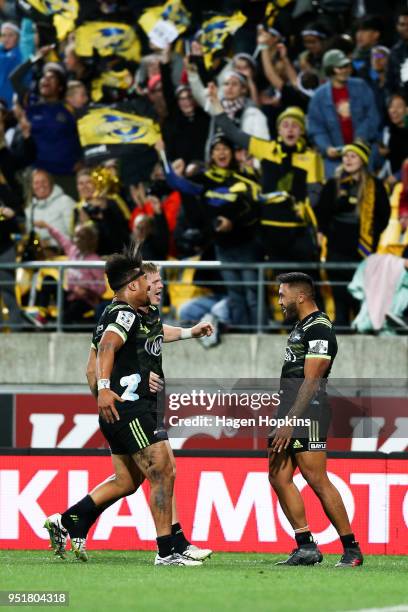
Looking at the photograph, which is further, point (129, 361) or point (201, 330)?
point (201, 330)

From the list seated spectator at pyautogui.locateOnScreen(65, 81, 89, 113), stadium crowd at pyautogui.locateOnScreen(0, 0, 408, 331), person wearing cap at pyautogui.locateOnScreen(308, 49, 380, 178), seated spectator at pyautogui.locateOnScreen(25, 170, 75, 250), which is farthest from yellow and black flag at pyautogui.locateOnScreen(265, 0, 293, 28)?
seated spectator at pyautogui.locateOnScreen(25, 170, 75, 250)

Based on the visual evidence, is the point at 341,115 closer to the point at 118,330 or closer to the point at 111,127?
the point at 111,127

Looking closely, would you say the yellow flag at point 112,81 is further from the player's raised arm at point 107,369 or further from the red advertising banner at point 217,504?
the player's raised arm at point 107,369

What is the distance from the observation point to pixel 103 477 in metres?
11.7

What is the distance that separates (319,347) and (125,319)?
1.34 metres

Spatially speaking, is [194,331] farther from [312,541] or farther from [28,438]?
[28,438]

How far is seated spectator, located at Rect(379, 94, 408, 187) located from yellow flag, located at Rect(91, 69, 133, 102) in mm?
3276

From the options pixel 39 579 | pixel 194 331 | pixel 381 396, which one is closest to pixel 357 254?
pixel 381 396

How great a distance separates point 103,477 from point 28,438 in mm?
3079

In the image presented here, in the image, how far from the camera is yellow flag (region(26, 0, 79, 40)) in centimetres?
1661

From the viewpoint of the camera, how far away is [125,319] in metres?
9.20

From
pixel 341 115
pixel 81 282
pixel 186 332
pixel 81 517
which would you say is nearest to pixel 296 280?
pixel 186 332

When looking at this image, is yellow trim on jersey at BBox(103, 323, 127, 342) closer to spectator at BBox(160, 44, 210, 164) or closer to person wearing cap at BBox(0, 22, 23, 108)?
spectator at BBox(160, 44, 210, 164)

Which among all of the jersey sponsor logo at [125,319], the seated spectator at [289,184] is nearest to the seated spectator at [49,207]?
the seated spectator at [289,184]
